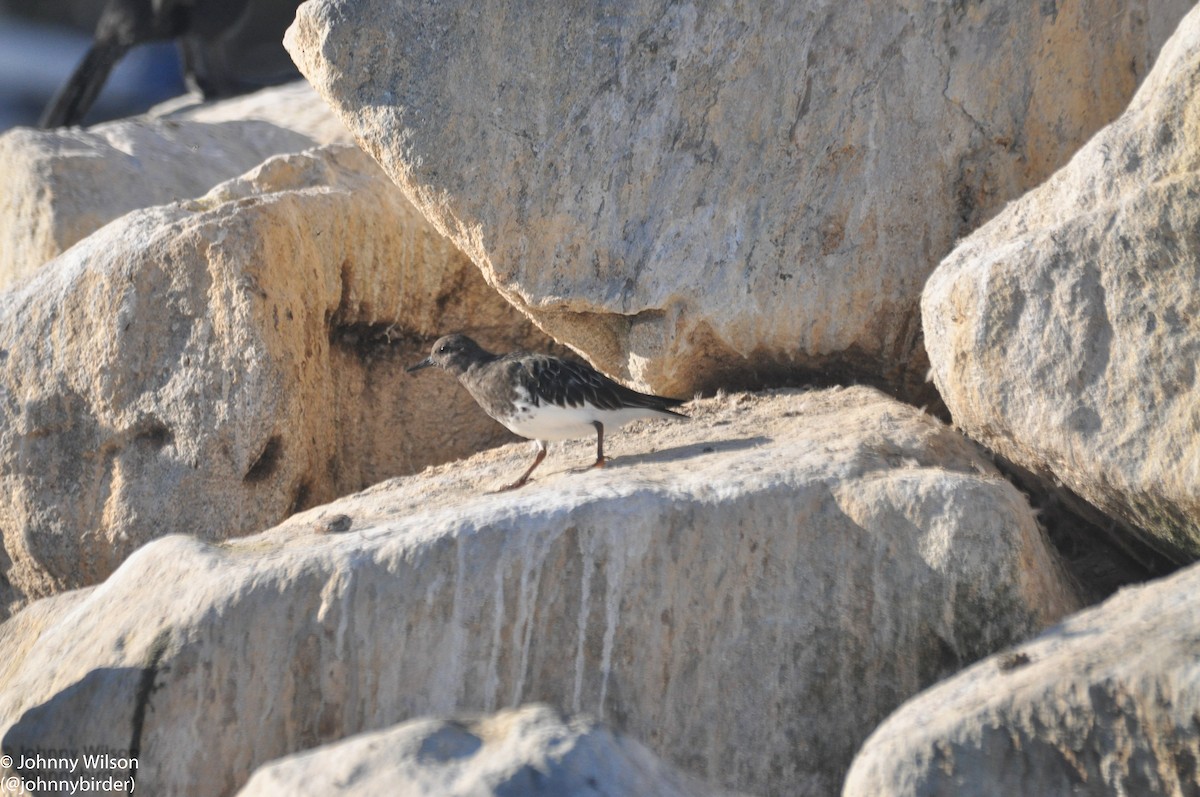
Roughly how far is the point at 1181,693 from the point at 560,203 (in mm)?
3694

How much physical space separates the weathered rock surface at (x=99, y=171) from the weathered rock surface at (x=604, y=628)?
491 cm

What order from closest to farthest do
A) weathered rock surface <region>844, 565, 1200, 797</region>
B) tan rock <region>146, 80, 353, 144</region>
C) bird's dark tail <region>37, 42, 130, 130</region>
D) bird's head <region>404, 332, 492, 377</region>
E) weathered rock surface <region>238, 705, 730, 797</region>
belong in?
weathered rock surface <region>238, 705, 730, 797</region> → weathered rock surface <region>844, 565, 1200, 797</region> → bird's head <region>404, 332, 492, 377</region> → tan rock <region>146, 80, 353, 144</region> → bird's dark tail <region>37, 42, 130, 130</region>

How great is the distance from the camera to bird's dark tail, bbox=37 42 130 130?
14.4m

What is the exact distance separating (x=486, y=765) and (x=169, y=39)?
12909mm

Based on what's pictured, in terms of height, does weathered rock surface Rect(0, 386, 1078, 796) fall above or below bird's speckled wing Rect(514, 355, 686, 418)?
below

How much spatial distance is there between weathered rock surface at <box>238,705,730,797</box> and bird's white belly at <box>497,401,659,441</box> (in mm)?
2192

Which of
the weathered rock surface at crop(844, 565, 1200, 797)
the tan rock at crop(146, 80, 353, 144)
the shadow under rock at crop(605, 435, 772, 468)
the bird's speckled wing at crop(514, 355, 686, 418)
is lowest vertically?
the weathered rock surface at crop(844, 565, 1200, 797)

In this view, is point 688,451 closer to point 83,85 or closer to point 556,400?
point 556,400

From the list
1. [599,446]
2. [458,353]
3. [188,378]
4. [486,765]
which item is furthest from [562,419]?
[486,765]

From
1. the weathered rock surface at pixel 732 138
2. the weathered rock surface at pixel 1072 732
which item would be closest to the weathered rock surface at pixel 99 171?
the weathered rock surface at pixel 732 138

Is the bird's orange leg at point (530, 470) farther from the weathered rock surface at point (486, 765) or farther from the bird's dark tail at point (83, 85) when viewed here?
the bird's dark tail at point (83, 85)

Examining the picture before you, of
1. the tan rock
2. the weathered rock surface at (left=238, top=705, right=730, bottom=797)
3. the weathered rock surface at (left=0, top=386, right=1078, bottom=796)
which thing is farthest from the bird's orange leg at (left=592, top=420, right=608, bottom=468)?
A: the tan rock

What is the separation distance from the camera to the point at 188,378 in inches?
261

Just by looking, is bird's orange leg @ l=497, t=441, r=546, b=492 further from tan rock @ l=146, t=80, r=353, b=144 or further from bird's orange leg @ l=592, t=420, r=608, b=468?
tan rock @ l=146, t=80, r=353, b=144
